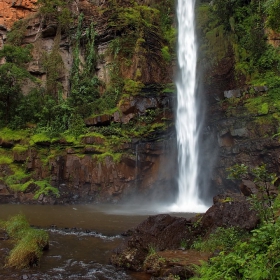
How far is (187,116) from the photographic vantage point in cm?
2294

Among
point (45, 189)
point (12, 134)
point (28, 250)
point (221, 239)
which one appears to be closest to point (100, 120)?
point (45, 189)

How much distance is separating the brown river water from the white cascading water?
6378mm

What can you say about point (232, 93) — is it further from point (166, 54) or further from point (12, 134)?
point (12, 134)

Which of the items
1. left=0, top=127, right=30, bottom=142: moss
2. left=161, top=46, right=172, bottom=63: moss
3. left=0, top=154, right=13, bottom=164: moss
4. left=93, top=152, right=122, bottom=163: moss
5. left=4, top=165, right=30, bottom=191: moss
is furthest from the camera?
left=161, top=46, right=172, bottom=63: moss

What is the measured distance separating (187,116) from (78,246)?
1610 centimetres

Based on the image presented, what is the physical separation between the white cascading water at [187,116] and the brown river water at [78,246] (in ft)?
20.9

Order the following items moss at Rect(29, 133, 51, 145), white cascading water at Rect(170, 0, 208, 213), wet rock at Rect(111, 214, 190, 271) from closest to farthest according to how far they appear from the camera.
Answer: wet rock at Rect(111, 214, 190, 271)
white cascading water at Rect(170, 0, 208, 213)
moss at Rect(29, 133, 51, 145)

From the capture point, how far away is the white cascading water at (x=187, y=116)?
2030 cm

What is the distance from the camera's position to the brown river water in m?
6.36

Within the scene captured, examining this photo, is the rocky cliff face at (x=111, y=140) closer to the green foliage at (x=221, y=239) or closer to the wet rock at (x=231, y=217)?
the wet rock at (x=231, y=217)

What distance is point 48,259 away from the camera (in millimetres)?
7352

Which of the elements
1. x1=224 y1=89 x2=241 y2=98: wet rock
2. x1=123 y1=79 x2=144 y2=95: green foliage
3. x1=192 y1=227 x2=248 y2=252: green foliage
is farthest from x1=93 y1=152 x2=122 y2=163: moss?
x1=192 y1=227 x2=248 y2=252: green foliage

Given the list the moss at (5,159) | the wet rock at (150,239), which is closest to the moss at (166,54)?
the moss at (5,159)

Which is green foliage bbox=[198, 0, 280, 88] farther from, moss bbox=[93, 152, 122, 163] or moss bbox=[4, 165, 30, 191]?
moss bbox=[4, 165, 30, 191]
